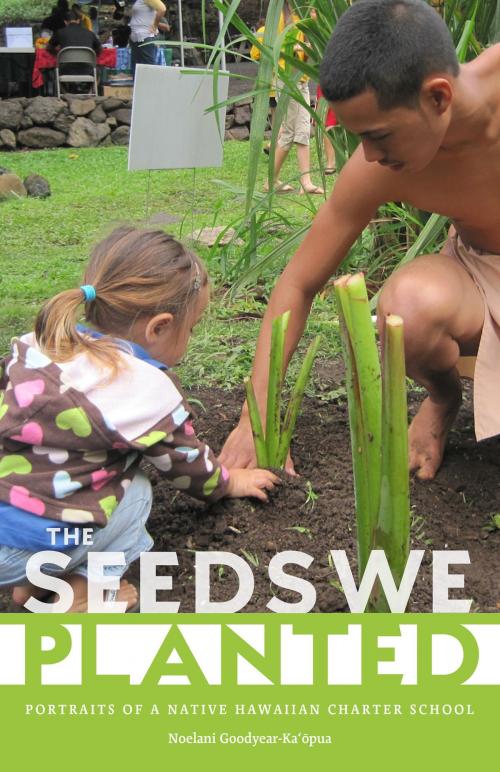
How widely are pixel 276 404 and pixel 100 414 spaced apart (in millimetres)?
Answer: 466

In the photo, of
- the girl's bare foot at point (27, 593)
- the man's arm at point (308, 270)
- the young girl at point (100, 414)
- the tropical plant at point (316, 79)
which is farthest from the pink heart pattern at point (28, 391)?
the tropical plant at point (316, 79)

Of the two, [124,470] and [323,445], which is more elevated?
[124,470]

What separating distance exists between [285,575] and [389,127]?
2.67 ft

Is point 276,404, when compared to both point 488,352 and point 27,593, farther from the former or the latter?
point 27,593

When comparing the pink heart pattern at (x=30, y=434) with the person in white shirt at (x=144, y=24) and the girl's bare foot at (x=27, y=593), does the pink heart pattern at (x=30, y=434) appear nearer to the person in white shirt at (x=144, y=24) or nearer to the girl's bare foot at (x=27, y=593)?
the girl's bare foot at (x=27, y=593)

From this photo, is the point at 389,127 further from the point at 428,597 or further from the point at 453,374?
the point at 428,597

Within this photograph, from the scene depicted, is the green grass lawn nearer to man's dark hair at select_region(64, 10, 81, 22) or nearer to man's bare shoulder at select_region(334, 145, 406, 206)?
man's bare shoulder at select_region(334, 145, 406, 206)

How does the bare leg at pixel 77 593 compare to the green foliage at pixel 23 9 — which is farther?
the green foliage at pixel 23 9

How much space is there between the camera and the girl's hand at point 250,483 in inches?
76.7

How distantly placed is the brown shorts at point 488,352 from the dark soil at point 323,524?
7.4 inches

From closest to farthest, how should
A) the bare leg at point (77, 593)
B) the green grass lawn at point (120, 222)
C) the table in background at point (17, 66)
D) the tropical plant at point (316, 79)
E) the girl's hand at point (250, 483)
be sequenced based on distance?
the bare leg at point (77, 593) → the girl's hand at point (250, 483) → the tropical plant at point (316, 79) → the green grass lawn at point (120, 222) → the table in background at point (17, 66)

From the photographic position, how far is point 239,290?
3463 mm

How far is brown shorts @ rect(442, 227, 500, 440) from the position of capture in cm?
195

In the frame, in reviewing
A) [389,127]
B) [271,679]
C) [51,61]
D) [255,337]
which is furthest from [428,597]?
[51,61]
